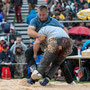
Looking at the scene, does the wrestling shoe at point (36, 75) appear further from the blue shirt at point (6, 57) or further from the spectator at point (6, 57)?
the blue shirt at point (6, 57)

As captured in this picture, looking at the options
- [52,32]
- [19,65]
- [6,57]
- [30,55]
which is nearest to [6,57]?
[6,57]

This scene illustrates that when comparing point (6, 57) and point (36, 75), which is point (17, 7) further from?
point (36, 75)

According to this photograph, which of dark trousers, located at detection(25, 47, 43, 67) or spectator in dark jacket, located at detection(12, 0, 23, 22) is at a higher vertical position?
dark trousers, located at detection(25, 47, 43, 67)

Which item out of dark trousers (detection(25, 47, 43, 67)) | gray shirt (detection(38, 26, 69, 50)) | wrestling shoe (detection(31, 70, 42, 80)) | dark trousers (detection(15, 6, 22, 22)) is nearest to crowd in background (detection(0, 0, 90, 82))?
dark trousers (detection(15, 6, 22, 22))

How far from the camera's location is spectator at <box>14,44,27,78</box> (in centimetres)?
1365

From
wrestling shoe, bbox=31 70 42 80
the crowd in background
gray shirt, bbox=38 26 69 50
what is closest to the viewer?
wrestling shoe, bbox=31 70 42 80

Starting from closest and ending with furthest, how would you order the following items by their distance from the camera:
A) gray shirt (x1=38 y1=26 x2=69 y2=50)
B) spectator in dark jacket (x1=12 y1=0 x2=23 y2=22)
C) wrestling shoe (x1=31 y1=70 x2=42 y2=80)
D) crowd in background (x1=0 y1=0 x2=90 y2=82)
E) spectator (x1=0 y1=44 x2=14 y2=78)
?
wrestling shoe (x1=31 y1=70 x2=42 y2=80) < gray shirt (x1=38 y1=26 x2=69 y2=50) < spectator (x1=0 y1=44 x2=14 y2=78) < crowd in background (x1=0 y1=0 x2=90 y2=82) < spectator in dark jacket (x1=12 y1=0 x2=23 y2=22)

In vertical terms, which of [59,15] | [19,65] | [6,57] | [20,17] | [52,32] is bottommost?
[19,65]

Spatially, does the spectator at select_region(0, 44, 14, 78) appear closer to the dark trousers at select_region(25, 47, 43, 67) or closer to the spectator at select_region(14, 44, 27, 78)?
the spectator at select_region(14, 44, 27, 78)

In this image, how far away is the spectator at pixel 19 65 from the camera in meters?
13.6

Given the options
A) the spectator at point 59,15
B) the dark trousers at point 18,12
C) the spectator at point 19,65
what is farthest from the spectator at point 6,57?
the dark trousers at point 18,12

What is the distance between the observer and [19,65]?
13.8 metres

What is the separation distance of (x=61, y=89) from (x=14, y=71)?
6.41 meters

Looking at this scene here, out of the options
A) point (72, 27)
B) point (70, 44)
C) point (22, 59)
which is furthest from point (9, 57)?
point (70, 44)
